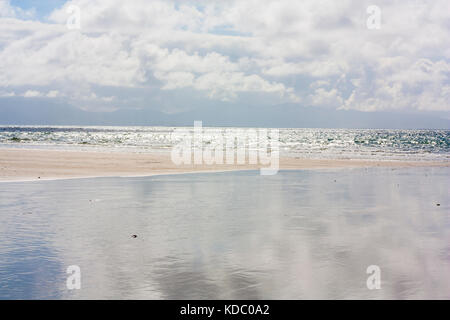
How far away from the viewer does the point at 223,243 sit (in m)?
11.3

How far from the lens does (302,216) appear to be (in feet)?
49.0

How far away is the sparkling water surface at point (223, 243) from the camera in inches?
322

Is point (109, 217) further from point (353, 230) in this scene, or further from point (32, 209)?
point (353, 230)

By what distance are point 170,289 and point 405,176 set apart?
78.4ft

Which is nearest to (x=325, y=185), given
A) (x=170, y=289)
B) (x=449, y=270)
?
(x=449, y=270)

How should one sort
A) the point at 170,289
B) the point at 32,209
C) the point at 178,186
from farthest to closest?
1. the point at 178,186
2. the point at 32,209
3. the point at 170,289

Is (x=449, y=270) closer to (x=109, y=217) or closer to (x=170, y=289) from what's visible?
(x=170, y=289)

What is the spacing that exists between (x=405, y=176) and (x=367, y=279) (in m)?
22.2

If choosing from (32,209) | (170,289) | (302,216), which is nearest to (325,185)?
(302,216)

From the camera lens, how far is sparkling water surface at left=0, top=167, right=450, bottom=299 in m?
8.19

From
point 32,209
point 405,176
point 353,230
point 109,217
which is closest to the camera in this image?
point 353,230
